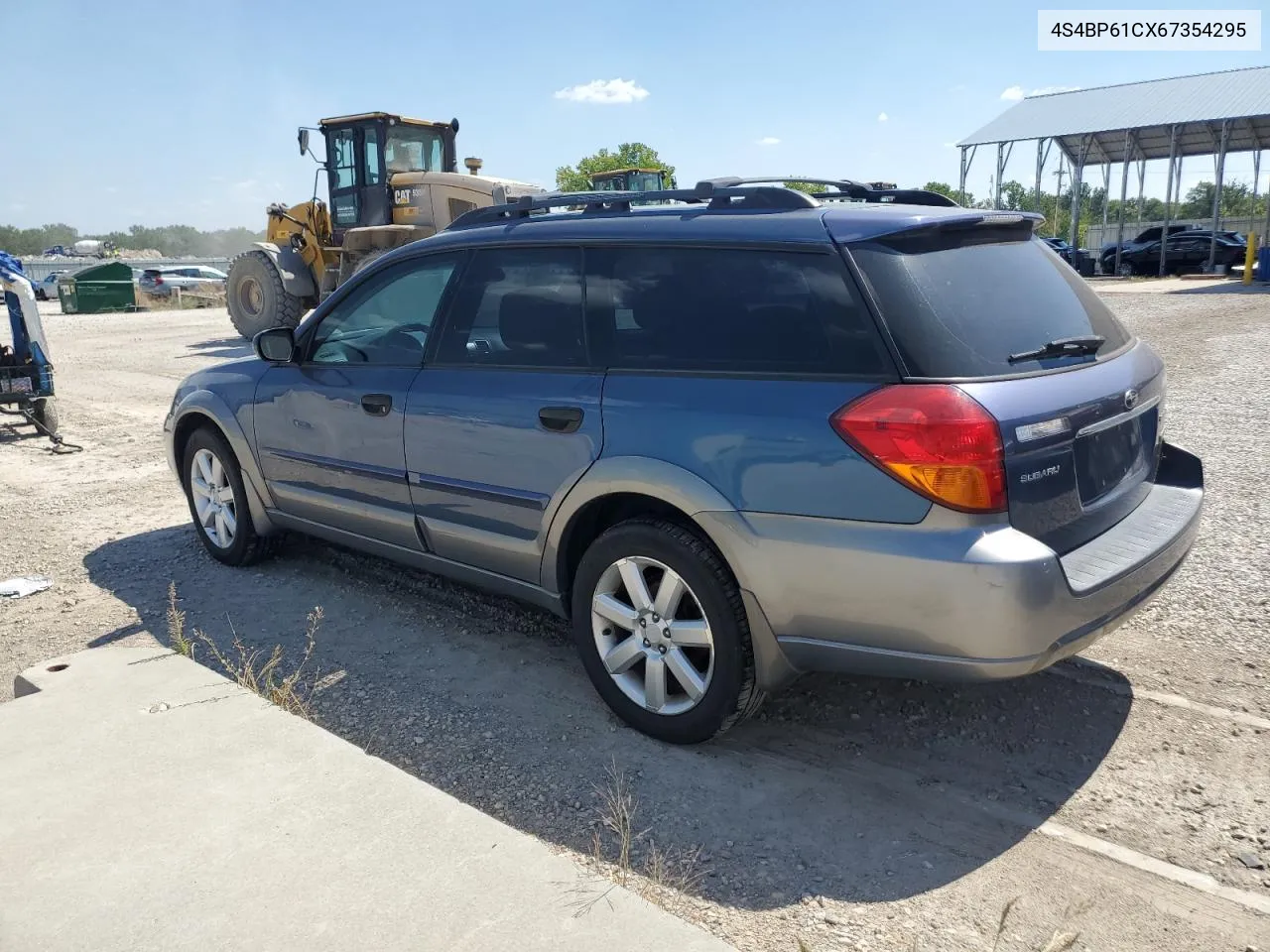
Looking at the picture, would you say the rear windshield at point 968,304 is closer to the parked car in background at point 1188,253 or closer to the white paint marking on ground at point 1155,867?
the white paint marking on ground at point 1155,867

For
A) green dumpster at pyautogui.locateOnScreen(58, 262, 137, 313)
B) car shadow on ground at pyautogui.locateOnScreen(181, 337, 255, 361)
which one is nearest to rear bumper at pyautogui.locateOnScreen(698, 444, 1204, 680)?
car shadow on ground at pyautogui.locateOnScreen(181, 337, 255, 361)

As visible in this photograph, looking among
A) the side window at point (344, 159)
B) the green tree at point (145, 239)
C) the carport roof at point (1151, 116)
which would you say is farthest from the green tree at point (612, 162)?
the green tree at point (145, 239)

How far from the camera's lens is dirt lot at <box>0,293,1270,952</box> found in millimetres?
2697

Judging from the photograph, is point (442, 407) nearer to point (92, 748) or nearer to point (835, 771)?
point (92, 748)

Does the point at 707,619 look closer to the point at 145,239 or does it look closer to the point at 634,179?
the point at 634,179

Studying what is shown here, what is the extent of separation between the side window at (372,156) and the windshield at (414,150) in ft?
0.46

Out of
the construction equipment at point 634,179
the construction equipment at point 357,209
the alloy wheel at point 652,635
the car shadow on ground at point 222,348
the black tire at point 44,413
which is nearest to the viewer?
the alloy wheel at point 652,635

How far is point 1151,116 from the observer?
33938 mm

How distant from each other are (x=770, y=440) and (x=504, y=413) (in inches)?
48.8

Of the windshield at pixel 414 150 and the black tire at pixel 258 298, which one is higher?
the windshield at pixel 414 150

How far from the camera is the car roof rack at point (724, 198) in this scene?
3.61 metres

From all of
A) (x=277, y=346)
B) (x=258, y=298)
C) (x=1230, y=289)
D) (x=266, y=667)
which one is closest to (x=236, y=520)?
(x=277, y=346)

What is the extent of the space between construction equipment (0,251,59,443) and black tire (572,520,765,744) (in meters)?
7.55

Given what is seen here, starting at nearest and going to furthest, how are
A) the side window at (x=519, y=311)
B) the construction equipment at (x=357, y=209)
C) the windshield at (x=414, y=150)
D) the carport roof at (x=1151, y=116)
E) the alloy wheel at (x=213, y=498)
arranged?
1. the side window at (x=519, y=311)
2. the alloy wheel at (x=213, y=498)
3. the construction equipment at (x=357, y=209)
4. the windshield at (x=414, y=150)
5. the carport roof at (x=1151, y=116)
